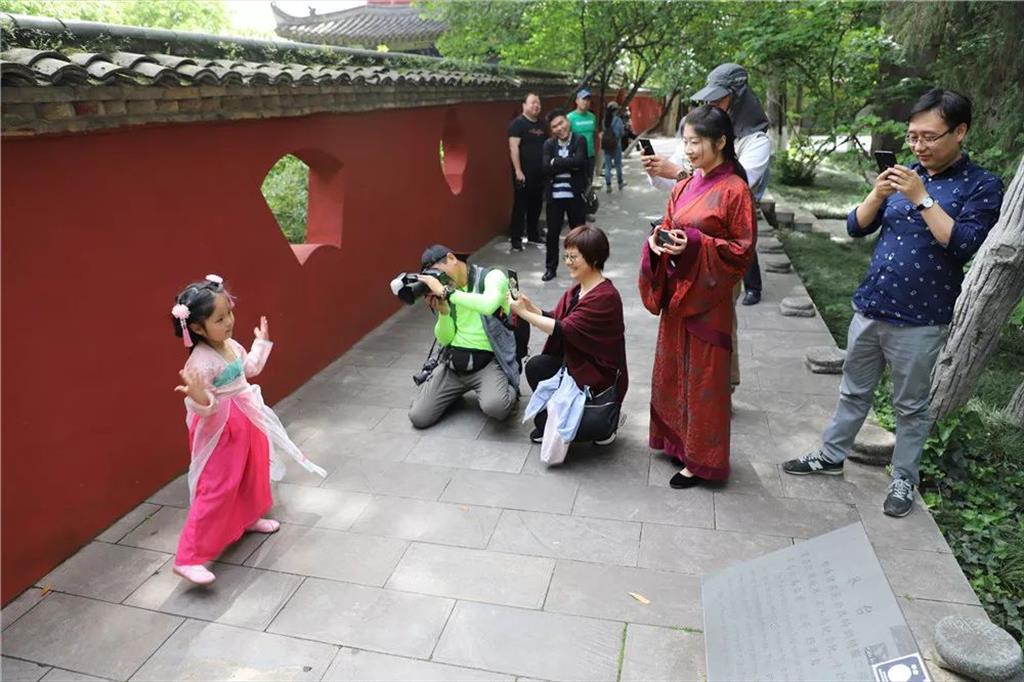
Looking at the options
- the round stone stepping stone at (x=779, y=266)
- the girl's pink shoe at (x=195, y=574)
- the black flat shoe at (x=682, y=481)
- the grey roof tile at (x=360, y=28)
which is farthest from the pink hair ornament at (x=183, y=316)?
the grey roof tile at (x=360, y=28)

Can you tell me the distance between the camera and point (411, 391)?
5.12 metres

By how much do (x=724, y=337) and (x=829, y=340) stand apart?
2859mm

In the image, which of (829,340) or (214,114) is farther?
(829,340)

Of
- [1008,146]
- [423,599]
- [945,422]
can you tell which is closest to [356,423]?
[423,599]

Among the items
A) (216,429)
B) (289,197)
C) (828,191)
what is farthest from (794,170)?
(216,429)

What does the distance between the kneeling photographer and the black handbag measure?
0.64 m

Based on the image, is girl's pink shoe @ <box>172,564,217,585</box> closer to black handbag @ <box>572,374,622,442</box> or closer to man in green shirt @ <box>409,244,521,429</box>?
man in green shirt @ <box>409,244,521,429</box>

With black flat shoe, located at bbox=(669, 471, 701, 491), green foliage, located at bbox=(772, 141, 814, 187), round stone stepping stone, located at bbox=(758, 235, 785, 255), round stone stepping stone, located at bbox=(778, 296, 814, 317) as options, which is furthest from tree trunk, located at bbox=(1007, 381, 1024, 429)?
green foliage, located at bbox=(772, 141, 814, 187)

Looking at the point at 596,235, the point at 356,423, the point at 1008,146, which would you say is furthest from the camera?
the point at 1008,146

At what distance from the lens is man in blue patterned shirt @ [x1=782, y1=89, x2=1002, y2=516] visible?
287cm

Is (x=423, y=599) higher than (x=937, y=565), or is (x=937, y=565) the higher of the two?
(x=937, y=565)

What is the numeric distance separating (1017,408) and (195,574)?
515cm

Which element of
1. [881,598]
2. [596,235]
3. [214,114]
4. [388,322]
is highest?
[214,114]

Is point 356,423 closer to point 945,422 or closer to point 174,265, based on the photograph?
point 174,265
